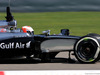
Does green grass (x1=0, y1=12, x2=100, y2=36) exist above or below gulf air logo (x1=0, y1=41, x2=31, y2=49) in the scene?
below

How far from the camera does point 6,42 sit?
23.2 feet

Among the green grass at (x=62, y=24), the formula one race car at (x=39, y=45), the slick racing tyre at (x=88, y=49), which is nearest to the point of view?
the slick racing tyre at (x=88, y=49)

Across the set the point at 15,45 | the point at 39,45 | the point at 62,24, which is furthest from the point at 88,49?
the point at 62,24

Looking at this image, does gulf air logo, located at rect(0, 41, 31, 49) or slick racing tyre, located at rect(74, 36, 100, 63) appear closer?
slick racing tyre, located at rect(74, 36, 100, 63)

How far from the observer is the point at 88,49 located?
6.89 m

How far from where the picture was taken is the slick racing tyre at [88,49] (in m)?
6.84

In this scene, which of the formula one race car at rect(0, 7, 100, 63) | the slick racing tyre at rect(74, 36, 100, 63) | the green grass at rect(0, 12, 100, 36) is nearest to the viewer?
the slick racing tyre at rect(74, 36, 100, 63)

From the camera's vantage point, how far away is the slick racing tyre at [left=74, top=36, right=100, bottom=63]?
6.84 metres

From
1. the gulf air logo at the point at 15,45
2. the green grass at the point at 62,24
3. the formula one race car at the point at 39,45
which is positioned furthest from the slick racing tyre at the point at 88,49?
the green grass at the point at 62,24

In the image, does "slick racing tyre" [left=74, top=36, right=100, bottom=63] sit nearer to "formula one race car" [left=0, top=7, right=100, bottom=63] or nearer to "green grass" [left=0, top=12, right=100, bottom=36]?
"formula one race car" [left=0, top=7, right=100, bottom=63]

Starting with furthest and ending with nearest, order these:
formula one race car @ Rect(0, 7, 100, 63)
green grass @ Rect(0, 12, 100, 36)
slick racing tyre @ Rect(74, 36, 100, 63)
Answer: green grass @ Rect(0, 12, 100, 36), formula one race car @ Rect(0, 7, 100, 63), slick racing tyre @ Rect(74, 36, 100, 63)

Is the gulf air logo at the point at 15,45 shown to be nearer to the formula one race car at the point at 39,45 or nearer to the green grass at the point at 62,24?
the formula one race car at the point at 39,45

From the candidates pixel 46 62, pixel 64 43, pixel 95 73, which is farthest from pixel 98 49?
pixel 95 73

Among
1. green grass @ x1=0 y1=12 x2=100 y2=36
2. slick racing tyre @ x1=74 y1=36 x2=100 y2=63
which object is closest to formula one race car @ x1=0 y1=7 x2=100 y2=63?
slick racing tyre @ x1=74 y1=36 x2=100 y2=63
